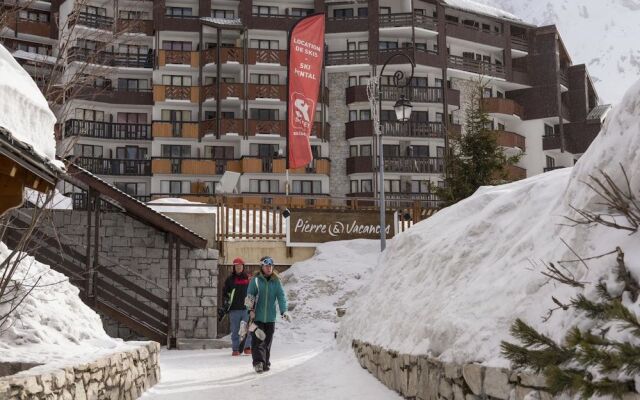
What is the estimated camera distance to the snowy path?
763 centimetres

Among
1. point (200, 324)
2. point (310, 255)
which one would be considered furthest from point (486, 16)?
point (200, 324)

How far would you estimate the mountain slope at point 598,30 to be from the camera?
112 meters

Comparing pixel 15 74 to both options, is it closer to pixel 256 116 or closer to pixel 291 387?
pixel 291 387

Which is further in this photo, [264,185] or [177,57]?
[177,57]

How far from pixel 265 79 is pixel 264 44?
2.35m

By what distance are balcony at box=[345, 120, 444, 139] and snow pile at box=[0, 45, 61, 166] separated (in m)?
37.5

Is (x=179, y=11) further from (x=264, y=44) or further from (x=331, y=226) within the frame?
(x=331, y=226)

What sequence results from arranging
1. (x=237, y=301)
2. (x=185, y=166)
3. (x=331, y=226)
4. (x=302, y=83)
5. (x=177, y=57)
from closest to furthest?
(x=237, y=301), (x=331, y=226), (x=302, y=83), (x=185, y=166), (x=177, y=57)

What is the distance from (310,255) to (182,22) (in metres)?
26.8

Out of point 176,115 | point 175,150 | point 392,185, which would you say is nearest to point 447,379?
point 392,185

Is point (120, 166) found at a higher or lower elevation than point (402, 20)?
lower

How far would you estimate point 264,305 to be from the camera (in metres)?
9.95

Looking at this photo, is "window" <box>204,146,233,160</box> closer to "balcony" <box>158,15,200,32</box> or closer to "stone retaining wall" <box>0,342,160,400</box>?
"balcony" <box>158,15,200,32</box>

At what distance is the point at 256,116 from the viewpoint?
1674 inches
